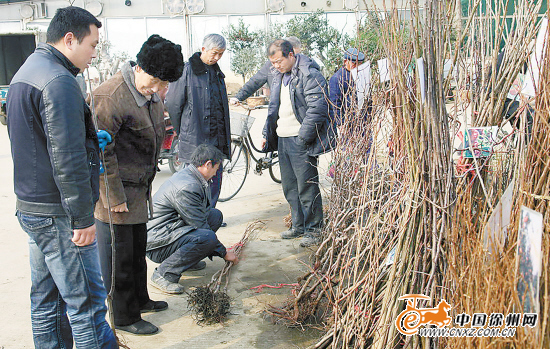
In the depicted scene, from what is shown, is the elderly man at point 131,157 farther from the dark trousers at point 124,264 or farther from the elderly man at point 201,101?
the elderly man at point 201,101

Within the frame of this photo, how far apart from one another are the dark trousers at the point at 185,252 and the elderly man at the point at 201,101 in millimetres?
996

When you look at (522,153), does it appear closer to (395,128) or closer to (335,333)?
(395,128)

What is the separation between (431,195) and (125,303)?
Result: 1.91 meters

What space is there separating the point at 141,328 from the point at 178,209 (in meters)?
0.87

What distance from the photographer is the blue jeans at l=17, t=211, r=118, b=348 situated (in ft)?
7.14

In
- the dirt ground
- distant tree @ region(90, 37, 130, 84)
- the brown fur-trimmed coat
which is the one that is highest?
distant tree @ region(90, 37, 130, 84)

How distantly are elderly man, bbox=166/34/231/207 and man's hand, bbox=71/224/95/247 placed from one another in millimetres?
2149

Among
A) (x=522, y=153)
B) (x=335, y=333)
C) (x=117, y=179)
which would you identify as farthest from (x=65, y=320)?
(x=522, y=153)

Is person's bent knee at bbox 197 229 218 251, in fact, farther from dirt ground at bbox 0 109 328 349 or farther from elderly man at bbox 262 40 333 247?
elderly man at bbox 262 40 333 247

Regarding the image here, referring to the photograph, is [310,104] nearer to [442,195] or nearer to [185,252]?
[185,252]

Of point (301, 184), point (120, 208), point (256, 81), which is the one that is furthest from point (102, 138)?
point (256, 81)

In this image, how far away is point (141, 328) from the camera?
9.89ft

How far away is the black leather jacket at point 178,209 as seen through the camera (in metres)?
3.53

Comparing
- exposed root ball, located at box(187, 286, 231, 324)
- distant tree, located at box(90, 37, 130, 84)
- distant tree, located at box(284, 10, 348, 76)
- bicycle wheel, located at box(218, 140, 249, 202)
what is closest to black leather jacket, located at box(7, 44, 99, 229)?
exposed root ball, located at box(187, 286, 231, 324)
